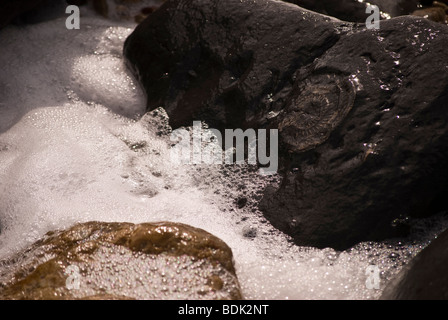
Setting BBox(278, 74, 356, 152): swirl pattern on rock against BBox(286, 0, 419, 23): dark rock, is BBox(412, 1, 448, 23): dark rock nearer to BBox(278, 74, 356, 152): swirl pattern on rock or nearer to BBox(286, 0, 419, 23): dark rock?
BBox(286, 0, 419, 23): dark rock

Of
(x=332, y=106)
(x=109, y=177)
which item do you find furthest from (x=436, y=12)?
(x=109, y=177)

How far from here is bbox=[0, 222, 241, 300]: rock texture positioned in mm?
2320

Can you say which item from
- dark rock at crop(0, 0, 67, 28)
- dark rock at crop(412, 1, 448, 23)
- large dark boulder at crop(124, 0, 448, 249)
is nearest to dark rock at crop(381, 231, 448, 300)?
large dark boulder at crop(124, 0, 448, 249)

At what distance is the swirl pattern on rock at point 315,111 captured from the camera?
9.24ft

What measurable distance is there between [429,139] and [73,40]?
3.15 meters

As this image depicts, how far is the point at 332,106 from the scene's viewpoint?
2.84m

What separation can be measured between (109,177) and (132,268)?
3.18 ft

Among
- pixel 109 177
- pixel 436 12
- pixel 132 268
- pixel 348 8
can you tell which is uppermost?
pixel 348 8

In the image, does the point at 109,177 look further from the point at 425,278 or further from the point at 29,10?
the point at 29,10

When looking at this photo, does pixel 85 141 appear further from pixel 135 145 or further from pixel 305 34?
pixel 305 34

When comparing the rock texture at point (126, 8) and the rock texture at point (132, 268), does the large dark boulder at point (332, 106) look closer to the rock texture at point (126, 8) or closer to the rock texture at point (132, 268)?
the rock texture at point (132, 268)

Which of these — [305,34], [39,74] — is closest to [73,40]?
[39,74]

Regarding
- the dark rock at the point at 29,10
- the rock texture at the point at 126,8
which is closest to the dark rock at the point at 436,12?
the rock texture at the point at 126,8

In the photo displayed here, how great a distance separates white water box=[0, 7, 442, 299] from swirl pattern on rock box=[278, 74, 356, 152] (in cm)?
36
